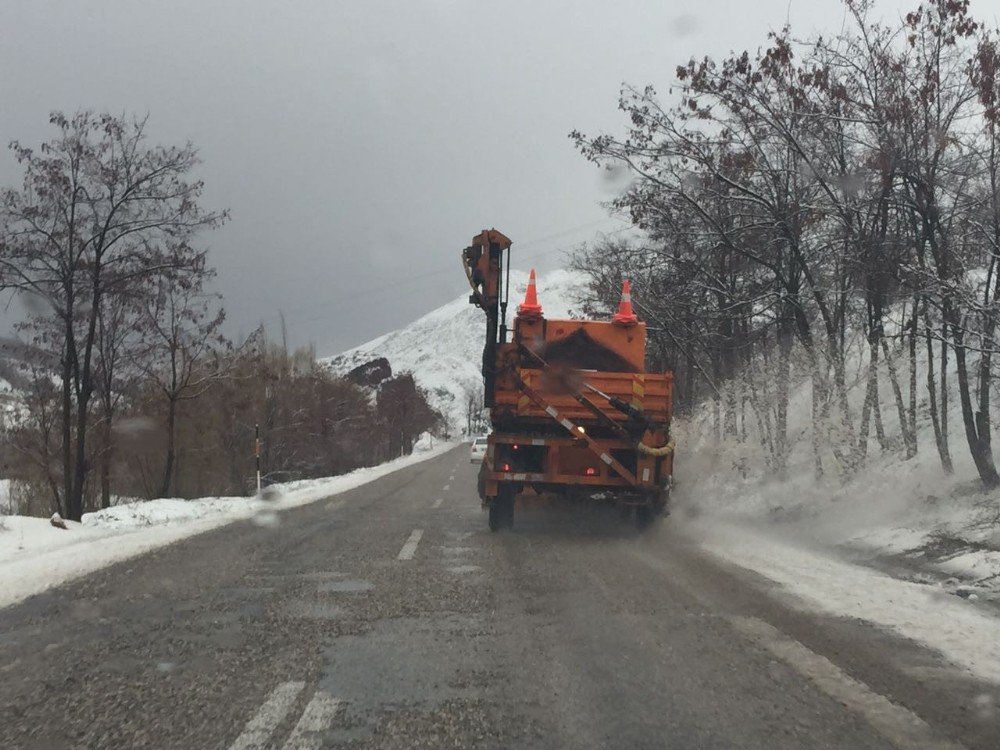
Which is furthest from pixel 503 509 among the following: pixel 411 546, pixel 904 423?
pixel 904 423

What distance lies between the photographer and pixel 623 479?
1212cm

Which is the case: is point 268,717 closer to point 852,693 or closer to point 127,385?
point 852,693

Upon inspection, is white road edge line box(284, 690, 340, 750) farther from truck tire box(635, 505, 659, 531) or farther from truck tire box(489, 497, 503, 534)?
truck tire box(635, 505, 659, 531)

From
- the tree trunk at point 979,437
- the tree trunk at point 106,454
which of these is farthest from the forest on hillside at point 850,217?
the tree trunk at point 106,454

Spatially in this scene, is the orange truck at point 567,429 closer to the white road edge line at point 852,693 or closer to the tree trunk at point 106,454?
the white road edge line at point 852,693

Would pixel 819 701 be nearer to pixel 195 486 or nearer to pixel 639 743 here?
pixel 639 743

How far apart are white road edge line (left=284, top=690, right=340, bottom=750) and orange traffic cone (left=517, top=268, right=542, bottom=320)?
870cm

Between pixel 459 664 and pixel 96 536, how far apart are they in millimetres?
9482

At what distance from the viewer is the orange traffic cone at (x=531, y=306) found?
13172 millimetres

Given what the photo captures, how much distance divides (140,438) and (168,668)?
25948 mm

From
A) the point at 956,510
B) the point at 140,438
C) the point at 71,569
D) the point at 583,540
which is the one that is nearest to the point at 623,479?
the point at 583,540

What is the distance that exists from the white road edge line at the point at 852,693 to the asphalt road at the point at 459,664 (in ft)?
0.06

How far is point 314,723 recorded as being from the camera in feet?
14.7

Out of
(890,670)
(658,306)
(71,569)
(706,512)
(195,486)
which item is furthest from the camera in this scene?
(195,486)
